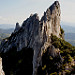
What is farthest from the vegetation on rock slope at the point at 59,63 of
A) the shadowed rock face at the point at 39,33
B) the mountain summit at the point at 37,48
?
the shadowed rock face at the point at 39,33

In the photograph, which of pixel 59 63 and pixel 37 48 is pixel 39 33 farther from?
pixel 59 63

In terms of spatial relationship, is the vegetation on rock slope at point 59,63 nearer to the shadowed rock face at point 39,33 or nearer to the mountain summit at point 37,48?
the mountain summit at point 37,48

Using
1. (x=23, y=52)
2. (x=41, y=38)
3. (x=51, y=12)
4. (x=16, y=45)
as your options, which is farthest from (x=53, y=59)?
(x=16, y=45)

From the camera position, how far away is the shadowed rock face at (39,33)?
149ft

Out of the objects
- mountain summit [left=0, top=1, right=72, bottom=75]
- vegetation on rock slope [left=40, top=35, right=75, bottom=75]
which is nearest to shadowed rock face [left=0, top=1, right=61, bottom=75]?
mountain summit [left=0, top=1, right=72, bottom=75]

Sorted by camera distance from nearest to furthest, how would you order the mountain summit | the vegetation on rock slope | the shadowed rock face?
the vegetation on rock slope < the mountain summit < the shadowed rock face

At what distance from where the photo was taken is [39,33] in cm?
4866

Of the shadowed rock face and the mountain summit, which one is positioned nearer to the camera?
the mountain summit

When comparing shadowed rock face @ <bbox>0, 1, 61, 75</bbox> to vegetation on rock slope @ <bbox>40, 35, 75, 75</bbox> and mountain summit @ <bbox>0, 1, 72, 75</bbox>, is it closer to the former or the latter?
mountain summit @ <bbox>0, 1, 72, 75</bbox>

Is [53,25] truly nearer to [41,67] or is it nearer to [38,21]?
[38,21]

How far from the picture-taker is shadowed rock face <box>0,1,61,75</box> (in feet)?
149

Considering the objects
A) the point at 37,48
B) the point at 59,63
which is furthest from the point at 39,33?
the point at 59,63

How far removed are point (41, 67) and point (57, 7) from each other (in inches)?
1300

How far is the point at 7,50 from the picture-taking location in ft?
226
